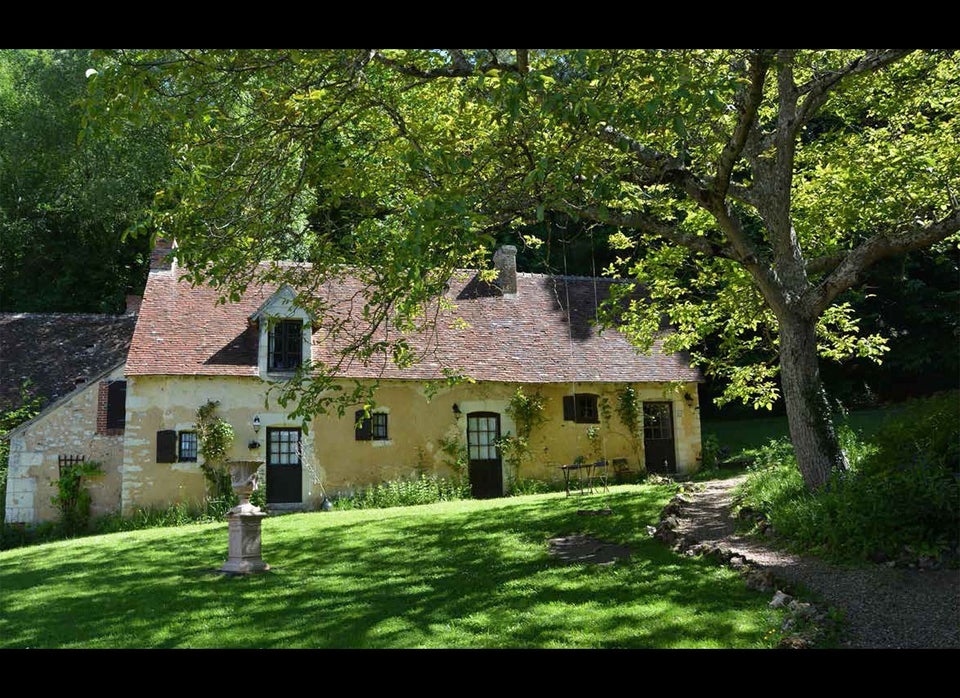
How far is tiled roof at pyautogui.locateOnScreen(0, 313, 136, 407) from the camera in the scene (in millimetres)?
21453

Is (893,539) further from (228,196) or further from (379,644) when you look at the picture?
(228,196)

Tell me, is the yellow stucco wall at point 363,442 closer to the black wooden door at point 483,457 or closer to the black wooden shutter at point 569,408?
the black wooden shutter at point 569,408

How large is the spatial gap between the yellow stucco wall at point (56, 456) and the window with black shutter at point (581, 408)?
424 inches

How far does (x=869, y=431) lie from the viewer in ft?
73.2

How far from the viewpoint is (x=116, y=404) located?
63.4ft

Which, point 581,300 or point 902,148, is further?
point 581,300

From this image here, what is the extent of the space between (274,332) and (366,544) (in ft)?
27.7

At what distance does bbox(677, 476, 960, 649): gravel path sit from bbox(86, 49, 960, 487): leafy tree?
2493mm

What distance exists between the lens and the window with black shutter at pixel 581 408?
2116 centimetres

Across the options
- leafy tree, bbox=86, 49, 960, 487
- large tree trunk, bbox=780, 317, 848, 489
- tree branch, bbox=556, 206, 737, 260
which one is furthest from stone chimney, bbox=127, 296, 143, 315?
large tree trunk, bbox=780, 317, 848, 489

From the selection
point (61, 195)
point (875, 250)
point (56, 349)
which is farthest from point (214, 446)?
point (61, 195)

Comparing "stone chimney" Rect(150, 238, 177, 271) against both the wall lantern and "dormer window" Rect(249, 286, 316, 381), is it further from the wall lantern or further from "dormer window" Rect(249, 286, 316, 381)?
the wall lantern

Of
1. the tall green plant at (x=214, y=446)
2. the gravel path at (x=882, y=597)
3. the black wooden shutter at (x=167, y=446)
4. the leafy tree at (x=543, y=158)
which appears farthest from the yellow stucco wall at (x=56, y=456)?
the gravel path at (x=882, y=597)
